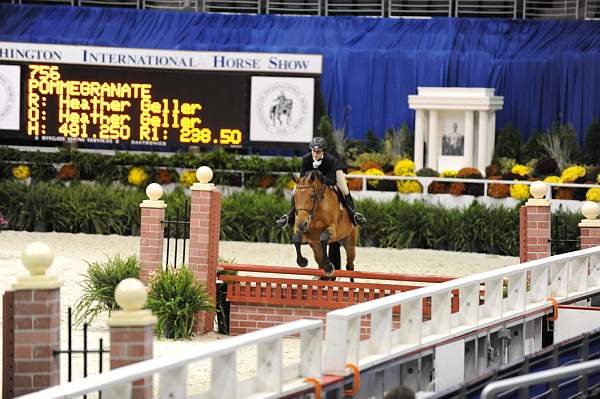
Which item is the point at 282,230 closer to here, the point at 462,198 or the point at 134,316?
the point at 462,198

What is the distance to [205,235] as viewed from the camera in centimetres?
1620

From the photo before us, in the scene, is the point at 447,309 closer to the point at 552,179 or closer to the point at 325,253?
the point at 325,253

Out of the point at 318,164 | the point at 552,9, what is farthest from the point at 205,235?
the point at 552,9

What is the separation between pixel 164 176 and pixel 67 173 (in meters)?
1.81

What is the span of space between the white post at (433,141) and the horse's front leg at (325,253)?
43.7 ft

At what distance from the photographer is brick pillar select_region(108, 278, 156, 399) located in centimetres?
833

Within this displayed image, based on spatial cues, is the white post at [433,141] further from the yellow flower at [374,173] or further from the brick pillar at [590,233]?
the brick pillar at [590,233]

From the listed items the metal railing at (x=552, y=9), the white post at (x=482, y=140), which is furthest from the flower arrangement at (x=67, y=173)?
the metal railing at (x=552, y=9)

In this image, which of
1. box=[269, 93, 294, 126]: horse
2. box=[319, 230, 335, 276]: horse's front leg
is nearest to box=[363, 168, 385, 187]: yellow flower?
box=[269, 93, 294, 126]: horse

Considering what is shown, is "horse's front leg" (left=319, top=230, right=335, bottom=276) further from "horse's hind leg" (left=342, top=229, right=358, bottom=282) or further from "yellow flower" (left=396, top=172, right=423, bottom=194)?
"yellow flower" (left=396, top=172, right=423, bottom=194)

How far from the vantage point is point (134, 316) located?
8414mm

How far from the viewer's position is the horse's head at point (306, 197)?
16.3 meters

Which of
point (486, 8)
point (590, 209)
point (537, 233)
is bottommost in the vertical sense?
point (537, 233)

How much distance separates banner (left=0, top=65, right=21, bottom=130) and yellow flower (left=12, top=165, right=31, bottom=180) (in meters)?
0.87
